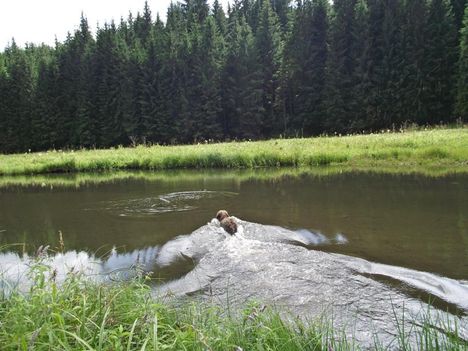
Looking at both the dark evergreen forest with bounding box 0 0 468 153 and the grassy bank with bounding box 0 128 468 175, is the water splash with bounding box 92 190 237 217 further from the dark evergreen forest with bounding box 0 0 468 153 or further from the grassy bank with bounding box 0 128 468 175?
the dark evergreen forest with bounding box 0 0 468 153

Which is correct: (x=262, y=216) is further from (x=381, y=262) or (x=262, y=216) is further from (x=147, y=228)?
(x=381, y=262)

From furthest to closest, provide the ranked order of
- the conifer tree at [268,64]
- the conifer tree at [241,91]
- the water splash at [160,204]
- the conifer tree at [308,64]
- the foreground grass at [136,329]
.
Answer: the conifer tree at [268,64], the conifer tree at [241,91], the conifer tree at [308,64], the water splash at [160,204], the foreground grass at [136,329]

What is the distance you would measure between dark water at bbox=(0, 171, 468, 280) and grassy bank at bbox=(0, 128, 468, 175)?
3.10 metres

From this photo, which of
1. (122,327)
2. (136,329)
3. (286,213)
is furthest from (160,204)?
(122,327)

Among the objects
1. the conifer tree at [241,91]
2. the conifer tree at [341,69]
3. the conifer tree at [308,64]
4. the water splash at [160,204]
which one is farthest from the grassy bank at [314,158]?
the conifer tree at [241,91]

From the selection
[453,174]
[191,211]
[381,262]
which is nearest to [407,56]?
[453,174]

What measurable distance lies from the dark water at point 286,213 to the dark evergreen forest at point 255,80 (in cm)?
2429

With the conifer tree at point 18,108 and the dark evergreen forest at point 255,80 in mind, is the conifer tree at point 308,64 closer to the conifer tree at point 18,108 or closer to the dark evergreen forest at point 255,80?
the dark evergreen forest at point 255,80

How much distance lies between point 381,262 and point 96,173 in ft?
64.0

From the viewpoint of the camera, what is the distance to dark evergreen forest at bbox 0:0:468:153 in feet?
135

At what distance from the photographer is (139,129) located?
56312 millimetres

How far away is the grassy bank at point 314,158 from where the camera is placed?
17.8 m

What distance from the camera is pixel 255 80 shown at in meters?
50.8

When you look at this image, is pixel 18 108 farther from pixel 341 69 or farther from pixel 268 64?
pixel 341 69
